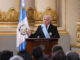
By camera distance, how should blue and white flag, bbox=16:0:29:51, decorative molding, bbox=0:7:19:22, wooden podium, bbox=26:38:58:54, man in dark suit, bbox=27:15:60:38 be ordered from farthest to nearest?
1. decorative molding, bbox=0:7:19:22
2. blue and white flag, bbox=16:0:29:51
3. man in dark suit, bbox=27:15:60:38
4. wooden podium, bbox=26:38:58:54

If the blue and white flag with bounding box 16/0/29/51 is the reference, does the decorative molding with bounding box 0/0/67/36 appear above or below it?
above

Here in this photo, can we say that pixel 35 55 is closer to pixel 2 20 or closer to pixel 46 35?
pixel 46 35

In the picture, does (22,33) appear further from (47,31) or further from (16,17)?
(47,31)

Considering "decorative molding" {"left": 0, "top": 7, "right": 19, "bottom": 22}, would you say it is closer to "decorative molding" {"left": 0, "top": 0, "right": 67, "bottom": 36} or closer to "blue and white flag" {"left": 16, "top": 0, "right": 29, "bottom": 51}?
"decorative molding" {"left": 0, "top": 0, "right": 67, "bottom": 36}

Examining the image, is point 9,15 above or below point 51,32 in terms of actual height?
above

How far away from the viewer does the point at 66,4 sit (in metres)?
11.3

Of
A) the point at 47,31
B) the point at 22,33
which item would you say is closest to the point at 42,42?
the point at 47,31

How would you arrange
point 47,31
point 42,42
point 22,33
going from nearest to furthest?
point 42,42 < point 47,31 < point 22,33

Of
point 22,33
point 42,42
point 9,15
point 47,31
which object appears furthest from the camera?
point 9,15

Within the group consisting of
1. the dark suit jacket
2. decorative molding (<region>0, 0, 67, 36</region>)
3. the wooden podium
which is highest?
decorative molding (<region>0, 0, 67, 36</region>)

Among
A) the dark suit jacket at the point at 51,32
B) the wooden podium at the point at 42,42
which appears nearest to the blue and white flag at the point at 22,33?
the dark suit jacket at the point at 51,32

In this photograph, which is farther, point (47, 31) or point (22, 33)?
point (22, 33)

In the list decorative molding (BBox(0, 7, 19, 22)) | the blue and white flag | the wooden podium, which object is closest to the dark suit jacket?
the wooden podium

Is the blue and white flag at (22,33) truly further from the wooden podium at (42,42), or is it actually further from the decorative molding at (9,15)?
the wooden podium at (42,42)
